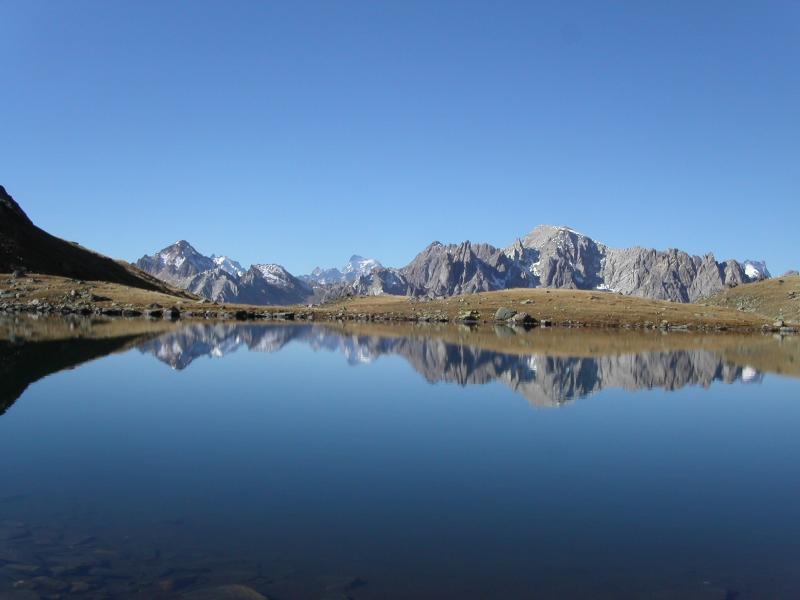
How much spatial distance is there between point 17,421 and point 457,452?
61.5 ft

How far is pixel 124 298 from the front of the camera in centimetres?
14325

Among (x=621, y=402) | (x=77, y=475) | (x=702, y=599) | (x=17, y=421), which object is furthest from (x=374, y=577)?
(x=621, y=402)

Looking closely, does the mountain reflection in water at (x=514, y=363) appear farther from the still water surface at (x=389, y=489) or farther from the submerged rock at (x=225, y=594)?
the submerged rock at (x=225, y=594)

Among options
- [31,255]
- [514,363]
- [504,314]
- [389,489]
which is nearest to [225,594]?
[389,489]

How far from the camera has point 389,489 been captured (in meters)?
19.7

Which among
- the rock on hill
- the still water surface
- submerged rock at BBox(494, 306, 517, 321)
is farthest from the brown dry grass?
the still water surface

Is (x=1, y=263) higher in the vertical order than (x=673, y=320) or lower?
higher

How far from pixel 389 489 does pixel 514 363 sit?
132 feet

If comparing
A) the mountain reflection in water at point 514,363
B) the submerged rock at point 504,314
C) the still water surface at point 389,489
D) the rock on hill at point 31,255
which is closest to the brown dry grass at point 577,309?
the submerged rock at point 504,314

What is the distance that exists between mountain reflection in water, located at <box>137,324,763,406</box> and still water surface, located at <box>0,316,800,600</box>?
2.29 metres

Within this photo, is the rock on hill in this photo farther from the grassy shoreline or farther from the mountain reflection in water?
the mountain reflection in water

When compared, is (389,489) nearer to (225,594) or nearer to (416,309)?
(225,594)

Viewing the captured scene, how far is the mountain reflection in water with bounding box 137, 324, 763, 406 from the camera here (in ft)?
154

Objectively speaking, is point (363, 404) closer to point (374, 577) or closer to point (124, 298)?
point (374, 577)
